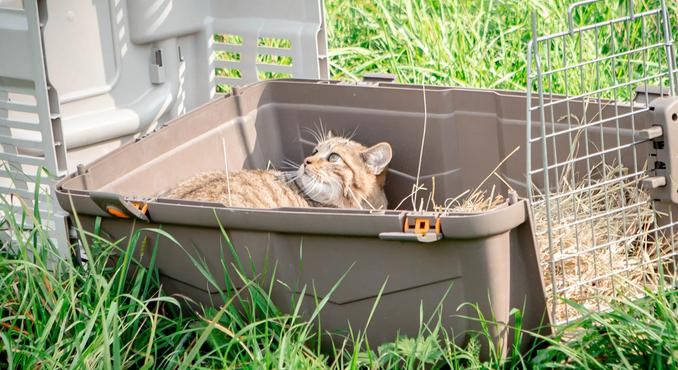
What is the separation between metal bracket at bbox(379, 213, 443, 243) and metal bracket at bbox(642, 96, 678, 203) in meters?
0.61

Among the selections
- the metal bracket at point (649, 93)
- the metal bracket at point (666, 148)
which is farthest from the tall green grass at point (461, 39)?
the metal bracket at point (666, 148)

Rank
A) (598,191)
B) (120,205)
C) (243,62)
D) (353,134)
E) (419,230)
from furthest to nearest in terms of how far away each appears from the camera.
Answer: (243,62)
(353,134)
(598,191)
(120,205)
(419,230)

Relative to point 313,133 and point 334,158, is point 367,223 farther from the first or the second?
point 313,133

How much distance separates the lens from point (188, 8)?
355cm

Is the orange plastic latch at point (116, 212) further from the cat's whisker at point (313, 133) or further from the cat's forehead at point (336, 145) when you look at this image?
the cat's whisker at point (313, 133)

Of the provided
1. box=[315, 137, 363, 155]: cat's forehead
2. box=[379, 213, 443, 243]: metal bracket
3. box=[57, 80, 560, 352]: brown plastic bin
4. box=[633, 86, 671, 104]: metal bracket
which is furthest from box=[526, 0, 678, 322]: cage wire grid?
box=[315, 137, 363, 155]: cat's forehead

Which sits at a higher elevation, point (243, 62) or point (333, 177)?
point (243, 62)

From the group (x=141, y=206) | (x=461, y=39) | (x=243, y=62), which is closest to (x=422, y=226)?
(x=141, y=206)

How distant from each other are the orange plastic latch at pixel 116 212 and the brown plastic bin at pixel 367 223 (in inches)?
0.7

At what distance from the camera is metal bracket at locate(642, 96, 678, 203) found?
2517mm

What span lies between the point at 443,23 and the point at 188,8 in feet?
3.63

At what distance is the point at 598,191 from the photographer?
3033mm

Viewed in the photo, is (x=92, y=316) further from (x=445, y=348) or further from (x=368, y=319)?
(x=445, y=348)

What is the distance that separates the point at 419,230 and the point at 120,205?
705 millimetres
